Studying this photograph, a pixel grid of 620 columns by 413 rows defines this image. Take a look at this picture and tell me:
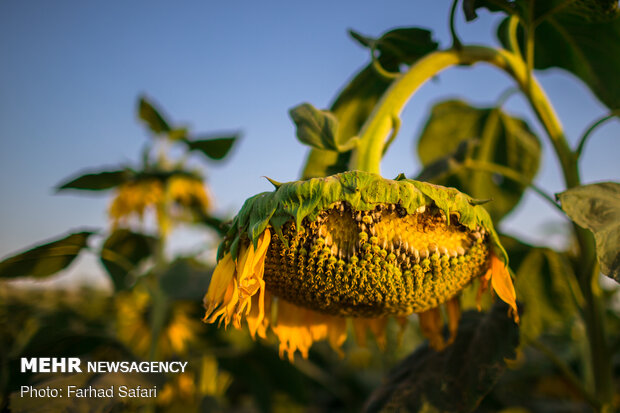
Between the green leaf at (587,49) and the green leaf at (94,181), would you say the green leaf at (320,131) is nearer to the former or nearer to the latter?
the green leaf at (587,49)

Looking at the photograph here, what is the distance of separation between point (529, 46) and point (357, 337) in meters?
0.55

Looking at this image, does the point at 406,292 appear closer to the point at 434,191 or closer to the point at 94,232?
the point at 434,191

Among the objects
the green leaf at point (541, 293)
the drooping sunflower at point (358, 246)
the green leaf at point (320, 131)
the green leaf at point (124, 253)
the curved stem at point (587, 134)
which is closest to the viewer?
the drooping sunflower at point (358, 246)

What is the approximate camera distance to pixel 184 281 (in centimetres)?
114

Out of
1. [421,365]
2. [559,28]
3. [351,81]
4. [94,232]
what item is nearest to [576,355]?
[421,365]

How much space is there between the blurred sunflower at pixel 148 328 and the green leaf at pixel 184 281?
0.49m

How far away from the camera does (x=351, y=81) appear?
32.6 inches

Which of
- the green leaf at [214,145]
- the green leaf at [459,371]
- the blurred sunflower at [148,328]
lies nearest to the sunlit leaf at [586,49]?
the green leaf at [459,371]

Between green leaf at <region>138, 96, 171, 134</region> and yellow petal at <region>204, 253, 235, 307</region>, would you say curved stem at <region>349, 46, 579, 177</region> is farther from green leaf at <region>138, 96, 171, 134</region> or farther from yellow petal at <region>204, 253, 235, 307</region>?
green leaf at <region>138, 96, 171, 134</region>

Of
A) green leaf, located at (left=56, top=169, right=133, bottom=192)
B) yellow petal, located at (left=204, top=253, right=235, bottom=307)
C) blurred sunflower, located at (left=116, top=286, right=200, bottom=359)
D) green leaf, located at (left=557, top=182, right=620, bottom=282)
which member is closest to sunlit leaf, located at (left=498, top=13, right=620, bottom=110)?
green leaf, located at (left=557, top=182, right=620, bottom=282)

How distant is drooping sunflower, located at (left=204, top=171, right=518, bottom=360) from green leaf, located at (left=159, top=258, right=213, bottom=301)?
580 mm

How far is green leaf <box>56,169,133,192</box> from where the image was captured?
3.40 feet

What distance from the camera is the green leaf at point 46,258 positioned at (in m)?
0.78

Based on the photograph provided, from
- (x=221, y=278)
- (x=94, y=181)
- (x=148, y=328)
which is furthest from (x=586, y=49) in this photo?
(x=148, y=328)
